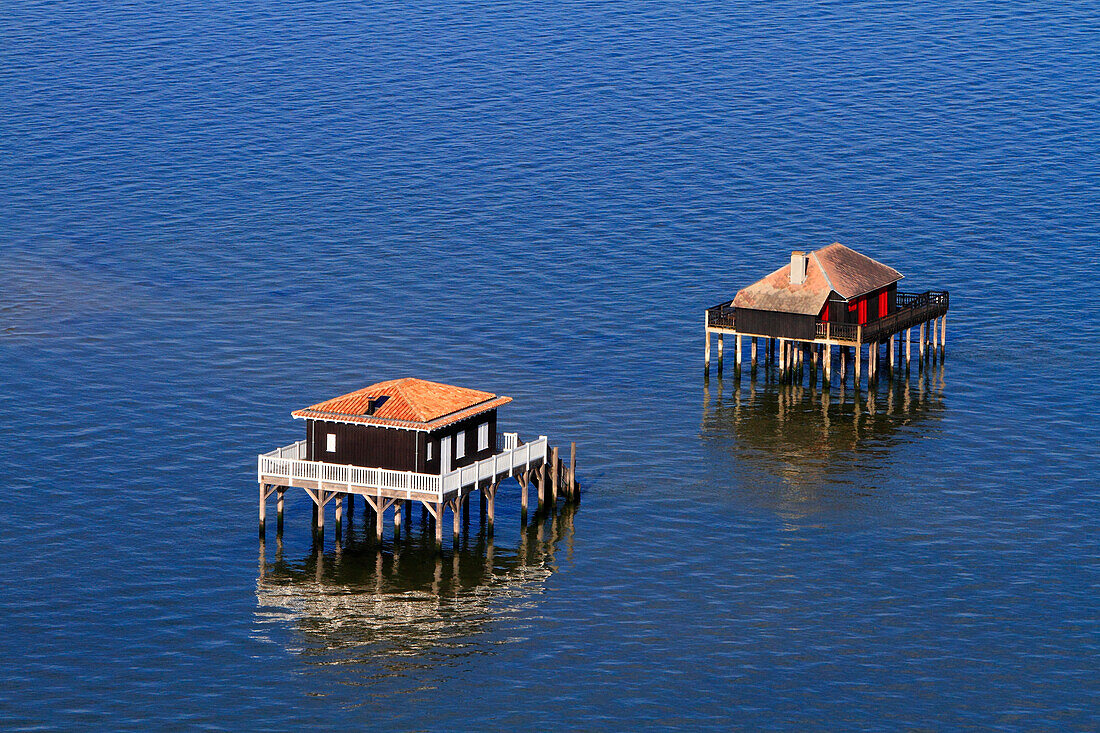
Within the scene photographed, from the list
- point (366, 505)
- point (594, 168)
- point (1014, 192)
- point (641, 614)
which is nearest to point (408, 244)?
point (594, 168)

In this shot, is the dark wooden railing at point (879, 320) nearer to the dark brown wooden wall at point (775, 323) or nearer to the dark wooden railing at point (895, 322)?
the dark wooden railing at point (895, 322)

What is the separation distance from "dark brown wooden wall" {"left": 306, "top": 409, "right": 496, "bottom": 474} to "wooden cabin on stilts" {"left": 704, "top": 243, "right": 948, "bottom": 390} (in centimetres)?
3245

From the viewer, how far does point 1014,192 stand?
16750 cm

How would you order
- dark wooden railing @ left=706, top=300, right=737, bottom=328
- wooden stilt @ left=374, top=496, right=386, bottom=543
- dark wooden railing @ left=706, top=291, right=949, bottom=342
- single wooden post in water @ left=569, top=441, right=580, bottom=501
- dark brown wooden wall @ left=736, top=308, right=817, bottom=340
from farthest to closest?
dark wooden railing @ left=706, top=300, right=737, bottom=328 → dark brown wooden wall @ left=736, top=308, right=817, bottom=340 → dark wooden railing @ left=706, top=291, right=949, bottom=342 → single wooden post in water @ left=569, top=441, right=580, bottom=501 → wooden stilt @ left=374, top=496, right=386, bottom=543

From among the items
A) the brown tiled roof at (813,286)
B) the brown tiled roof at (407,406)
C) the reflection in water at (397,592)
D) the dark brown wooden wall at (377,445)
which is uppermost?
the brown tiled roof at (813,286)

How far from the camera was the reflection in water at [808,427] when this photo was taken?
98.8m

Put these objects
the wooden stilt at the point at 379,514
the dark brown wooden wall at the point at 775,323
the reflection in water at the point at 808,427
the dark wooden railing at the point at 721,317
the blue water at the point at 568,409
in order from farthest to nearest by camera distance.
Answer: the dark wooden railing at the point at 721,317 → the dark brown wooden wall at the point at 775,323 → the reflection in water at the point at 808,427 → the wooden stilt at the point at 379,514 → the blue water at the point at 568,409

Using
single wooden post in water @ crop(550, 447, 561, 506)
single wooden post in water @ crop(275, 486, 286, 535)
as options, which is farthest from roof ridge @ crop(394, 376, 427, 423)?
single wooden post in water @ crop(550, 447, 561, 506)

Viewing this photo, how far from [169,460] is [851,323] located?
39540mm

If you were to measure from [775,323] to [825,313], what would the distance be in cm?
296

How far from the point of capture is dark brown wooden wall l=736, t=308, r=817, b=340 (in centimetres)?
11500

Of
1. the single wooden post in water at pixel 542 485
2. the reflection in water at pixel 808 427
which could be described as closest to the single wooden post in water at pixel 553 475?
the single wooden post in water at pixel 542 485

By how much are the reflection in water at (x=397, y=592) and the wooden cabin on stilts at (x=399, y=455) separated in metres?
1.24

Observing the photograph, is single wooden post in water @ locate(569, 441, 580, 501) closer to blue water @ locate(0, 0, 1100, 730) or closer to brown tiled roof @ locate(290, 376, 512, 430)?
blue water @ locate(0, 0, 1100, 730)
